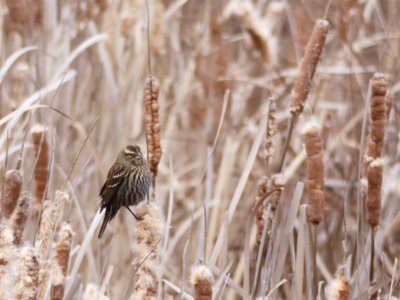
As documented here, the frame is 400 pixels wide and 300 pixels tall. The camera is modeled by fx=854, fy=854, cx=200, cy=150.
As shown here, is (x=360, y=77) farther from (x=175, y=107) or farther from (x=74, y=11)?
(x=74, y=11)

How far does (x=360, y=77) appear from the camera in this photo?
373 centimetres

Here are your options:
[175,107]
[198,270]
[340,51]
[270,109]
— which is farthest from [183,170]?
[198,270]

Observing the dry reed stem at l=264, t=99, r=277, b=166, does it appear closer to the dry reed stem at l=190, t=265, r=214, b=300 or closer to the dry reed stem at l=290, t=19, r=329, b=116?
the dry reed stem at l=290, t=19, r=329, b=116

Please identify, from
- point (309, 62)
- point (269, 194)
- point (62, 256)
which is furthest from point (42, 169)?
point (309, 62)

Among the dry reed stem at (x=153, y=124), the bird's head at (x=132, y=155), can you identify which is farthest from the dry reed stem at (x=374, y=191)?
the bird's head at (x=132, y=155)

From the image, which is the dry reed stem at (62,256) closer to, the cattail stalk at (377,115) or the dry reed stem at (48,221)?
the dry reed stem at (48,221)

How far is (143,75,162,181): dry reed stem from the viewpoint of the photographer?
5.95ft

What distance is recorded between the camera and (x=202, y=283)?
5.06 feet

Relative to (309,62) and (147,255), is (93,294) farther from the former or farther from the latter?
(309,62)

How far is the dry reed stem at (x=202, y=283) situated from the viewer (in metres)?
1.53

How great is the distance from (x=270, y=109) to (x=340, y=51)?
266 centimetres

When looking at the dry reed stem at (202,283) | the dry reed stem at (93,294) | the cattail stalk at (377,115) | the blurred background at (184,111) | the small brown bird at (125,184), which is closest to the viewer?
the dry reed stem at (202,283)

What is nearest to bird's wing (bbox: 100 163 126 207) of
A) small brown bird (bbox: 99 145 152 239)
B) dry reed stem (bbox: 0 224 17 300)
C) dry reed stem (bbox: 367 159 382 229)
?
small brown bird (bbox: 99 145 152 239)

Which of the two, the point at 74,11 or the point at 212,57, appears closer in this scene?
the point at 74,11
